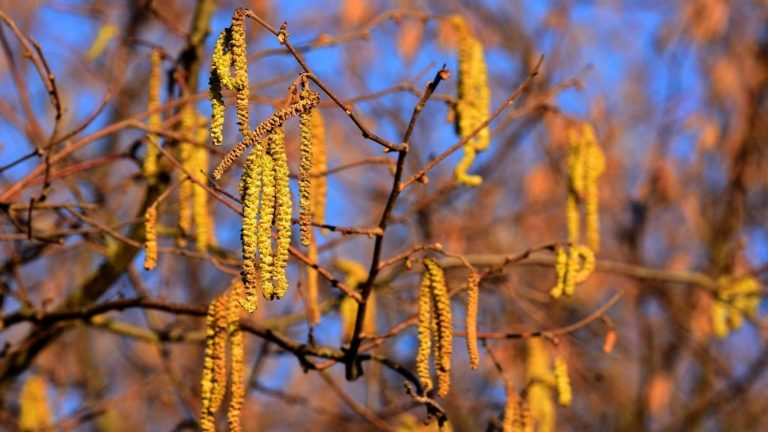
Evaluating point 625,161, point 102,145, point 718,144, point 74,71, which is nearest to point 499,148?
point 718,144

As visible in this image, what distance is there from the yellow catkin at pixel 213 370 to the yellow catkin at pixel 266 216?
0.48 m

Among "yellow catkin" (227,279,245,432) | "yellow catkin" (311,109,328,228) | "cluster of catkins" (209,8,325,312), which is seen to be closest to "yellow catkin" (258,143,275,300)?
"cluster of catkins" (209,8,325,312)

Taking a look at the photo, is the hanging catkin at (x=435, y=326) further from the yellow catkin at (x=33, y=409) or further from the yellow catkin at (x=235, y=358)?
the yellow catkin at (x=33, y=409)

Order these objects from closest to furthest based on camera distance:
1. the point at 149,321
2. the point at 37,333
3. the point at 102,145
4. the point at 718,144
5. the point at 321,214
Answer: the point at 321,214 → the point at 37,333 → the point at 149,321 → the point at 718,144 → the point at 102,145

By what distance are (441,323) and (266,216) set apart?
59 centimetres

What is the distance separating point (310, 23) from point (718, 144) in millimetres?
3207

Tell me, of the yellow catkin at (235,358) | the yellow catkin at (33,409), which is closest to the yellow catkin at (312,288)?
the yellow catkin at (235,358)

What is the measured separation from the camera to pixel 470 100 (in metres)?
2.72

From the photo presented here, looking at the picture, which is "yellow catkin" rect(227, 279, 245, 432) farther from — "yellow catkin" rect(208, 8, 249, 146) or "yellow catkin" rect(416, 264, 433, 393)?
"yellow catkin" rect(208, 8, 249, 146)

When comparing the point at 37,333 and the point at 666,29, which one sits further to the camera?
the point at 666,29

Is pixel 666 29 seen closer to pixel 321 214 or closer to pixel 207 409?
pixel 321 214

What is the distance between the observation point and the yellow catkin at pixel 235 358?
189 centimetres

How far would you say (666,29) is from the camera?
6.05 metres

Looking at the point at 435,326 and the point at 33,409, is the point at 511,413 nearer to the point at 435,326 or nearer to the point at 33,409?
the point at 435,326
